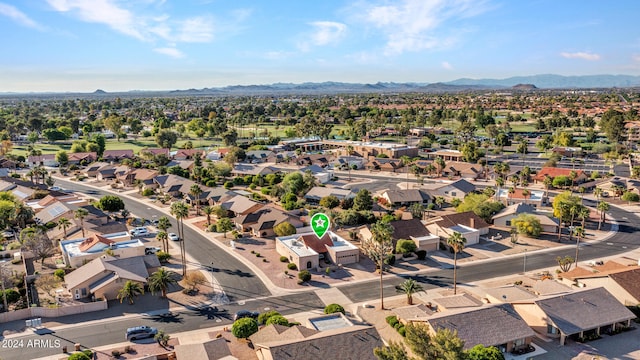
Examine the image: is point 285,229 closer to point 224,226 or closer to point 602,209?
point 224,226

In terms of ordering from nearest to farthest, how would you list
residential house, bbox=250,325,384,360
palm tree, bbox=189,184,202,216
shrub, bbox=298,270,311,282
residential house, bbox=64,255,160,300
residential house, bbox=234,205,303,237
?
residential house, bbox=250,325,384,360, residential house, bbox=64,255,160,300, shrub, bbox=298,270,311,282, residential house, bbox=234,205,303,237, palm tree, bbox=189,184,202,216

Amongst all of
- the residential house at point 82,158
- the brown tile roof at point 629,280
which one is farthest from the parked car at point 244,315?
the residential house at point 82,158

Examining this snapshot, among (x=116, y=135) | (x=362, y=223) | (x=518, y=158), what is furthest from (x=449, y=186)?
(x=116, y=135)

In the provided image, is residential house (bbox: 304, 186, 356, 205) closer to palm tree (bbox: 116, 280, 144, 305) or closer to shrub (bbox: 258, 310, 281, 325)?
palm tree (bbox: 116, 280, 144, 305)

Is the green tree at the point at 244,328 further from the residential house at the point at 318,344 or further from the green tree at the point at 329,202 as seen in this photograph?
the green tree at the point at 329,202

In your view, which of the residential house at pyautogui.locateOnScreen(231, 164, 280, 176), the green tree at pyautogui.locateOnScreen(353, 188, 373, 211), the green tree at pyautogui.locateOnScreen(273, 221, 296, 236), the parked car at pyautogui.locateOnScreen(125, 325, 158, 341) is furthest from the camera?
the residential house at pyautogui.locateOnScreen(231, 164, 280, 176)

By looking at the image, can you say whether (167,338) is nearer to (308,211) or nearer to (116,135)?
(308,211)

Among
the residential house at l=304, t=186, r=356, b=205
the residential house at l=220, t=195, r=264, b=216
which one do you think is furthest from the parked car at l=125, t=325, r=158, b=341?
the residential house at l=304, t=186, r=356, b=205

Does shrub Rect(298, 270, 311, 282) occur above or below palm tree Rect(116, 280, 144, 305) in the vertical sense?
below
